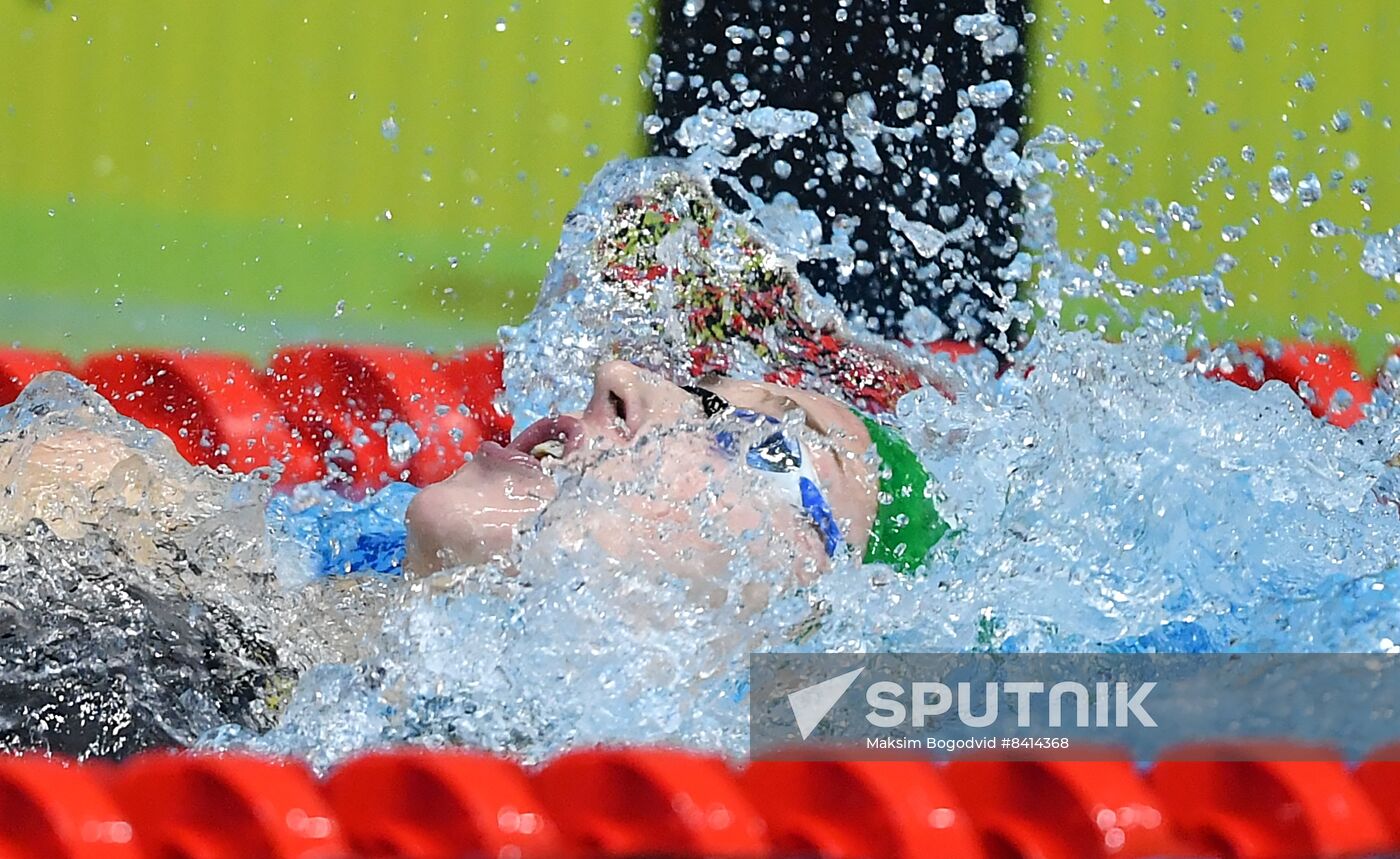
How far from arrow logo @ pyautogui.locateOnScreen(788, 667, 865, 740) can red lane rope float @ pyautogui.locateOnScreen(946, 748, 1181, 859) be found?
18 cm

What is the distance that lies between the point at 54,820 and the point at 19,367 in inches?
60.7

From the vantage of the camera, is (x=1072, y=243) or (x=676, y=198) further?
(x=1072, y=243)

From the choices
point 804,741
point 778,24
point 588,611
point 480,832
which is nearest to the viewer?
point 480,832

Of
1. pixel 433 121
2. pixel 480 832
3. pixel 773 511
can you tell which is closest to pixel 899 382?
pixel 773 511

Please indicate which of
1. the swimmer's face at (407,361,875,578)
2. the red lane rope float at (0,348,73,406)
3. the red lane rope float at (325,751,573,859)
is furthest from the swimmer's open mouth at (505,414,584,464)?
the red lane rope float at (0,348,73,406)

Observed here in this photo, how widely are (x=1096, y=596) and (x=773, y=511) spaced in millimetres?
270

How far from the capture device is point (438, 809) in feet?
2.53

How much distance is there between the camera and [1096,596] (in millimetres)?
1222

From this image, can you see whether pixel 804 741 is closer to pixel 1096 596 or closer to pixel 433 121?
pixel 1096 596
